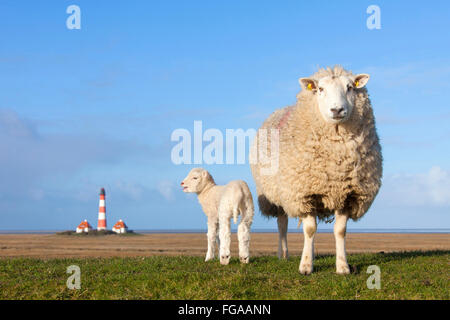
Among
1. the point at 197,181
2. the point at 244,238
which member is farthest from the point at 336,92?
the point at 197,181

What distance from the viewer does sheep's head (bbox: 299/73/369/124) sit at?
7.61 metres

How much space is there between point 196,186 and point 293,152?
10.4 ft

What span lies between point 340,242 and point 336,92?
108 inches

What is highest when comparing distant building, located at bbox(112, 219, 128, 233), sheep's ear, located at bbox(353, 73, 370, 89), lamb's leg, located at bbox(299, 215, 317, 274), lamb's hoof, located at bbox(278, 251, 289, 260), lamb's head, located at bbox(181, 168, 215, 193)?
sheep's ear, located at bbox(353, 73, 370, 89)

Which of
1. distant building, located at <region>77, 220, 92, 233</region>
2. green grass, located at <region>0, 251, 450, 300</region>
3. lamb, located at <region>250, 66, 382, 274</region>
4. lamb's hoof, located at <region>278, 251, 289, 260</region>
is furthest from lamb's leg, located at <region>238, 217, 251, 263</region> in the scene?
distant building, located at <region>77, 220, 92, 233</region>

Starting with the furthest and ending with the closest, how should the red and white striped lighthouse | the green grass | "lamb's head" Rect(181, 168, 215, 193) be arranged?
the red and white striped lighthouse
"lamb's head" Rect(181, 168, 215, 193)
the green grass

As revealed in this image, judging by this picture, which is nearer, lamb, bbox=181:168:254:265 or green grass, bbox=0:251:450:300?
green grass, bbox=0:251:450:300

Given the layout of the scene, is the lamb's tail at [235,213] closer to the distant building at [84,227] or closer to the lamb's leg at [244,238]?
the lamb's leg at [244,238]

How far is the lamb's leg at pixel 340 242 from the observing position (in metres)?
8.46

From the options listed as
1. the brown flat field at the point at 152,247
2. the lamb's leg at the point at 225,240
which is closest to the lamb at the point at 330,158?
the lamb's leg at the point at 225,240

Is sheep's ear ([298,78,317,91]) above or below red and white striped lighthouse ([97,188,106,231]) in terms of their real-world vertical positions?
above

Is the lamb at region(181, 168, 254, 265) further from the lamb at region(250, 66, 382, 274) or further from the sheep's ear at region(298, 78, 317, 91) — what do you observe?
the sheep's ear at region(298, 78, 317, 91)

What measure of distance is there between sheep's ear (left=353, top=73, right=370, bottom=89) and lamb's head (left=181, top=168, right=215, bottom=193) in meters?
4.22
